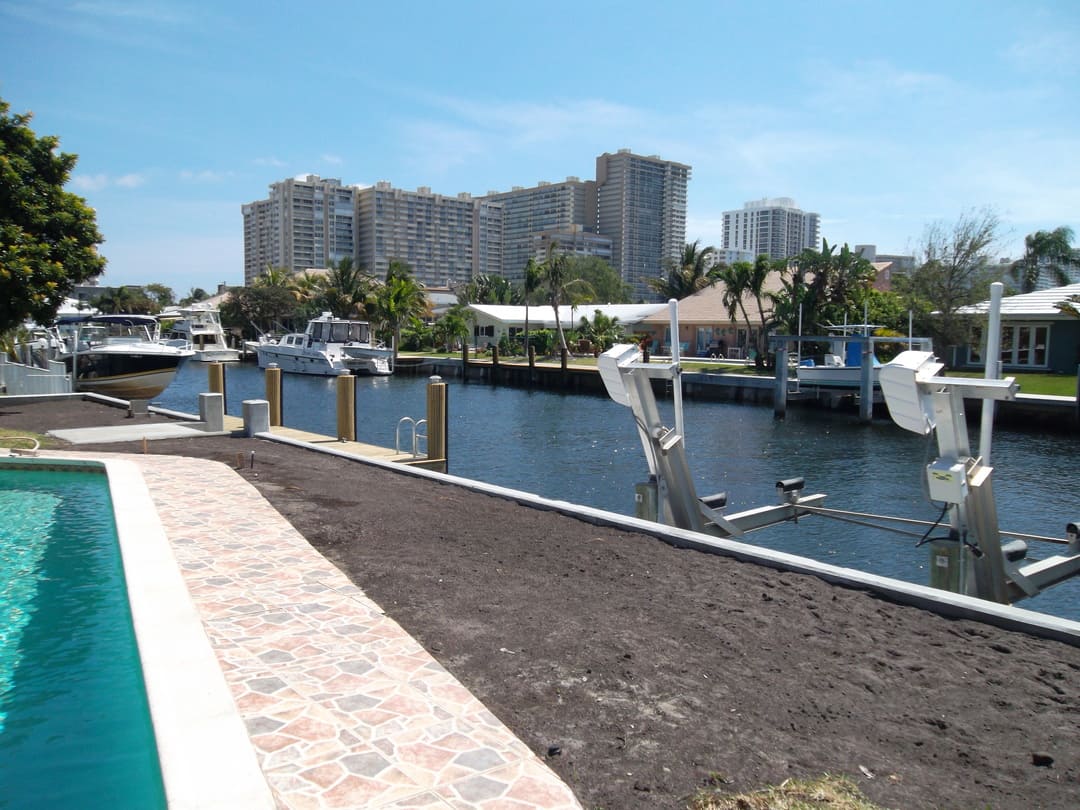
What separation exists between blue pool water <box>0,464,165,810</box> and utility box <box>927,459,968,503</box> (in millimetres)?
7398

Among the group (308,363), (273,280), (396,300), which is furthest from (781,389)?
(273,280)

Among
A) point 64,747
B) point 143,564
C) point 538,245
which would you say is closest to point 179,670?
point 64,747

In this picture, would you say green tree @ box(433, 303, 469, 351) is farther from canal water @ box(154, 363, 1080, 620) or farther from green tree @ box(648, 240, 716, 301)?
canal water @ box(154, 363, 1080, 620)

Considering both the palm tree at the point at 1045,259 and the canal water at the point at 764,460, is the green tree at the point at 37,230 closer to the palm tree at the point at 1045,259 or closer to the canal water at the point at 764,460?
the canal water at the point at 764,460

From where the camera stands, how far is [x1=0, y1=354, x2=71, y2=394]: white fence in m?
24.3

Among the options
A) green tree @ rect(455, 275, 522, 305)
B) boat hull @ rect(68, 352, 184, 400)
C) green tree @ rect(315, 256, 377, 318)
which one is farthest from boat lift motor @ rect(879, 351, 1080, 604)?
green tree @ rect(455, 275, 522, 305)

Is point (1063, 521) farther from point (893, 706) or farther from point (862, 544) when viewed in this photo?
point (893, 706)

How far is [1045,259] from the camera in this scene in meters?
65.0

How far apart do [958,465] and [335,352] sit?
4749cm

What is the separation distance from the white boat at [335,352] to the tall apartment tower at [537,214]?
103m

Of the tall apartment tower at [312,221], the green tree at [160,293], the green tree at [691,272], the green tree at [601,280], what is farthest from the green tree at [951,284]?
the tall apartment tower at [312,221]

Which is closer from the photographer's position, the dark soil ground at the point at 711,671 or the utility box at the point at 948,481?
the dark soil ground at the point at 711,671

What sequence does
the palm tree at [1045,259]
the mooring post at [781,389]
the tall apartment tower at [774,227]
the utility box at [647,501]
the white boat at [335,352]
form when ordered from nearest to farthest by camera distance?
the utility box at [647,501] < the mooring post at [781,389] < the white boat at [335,352] < the palm tree at [1045,259] < the tall apartment tower at [774,227]

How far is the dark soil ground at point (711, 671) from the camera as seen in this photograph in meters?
4.25
